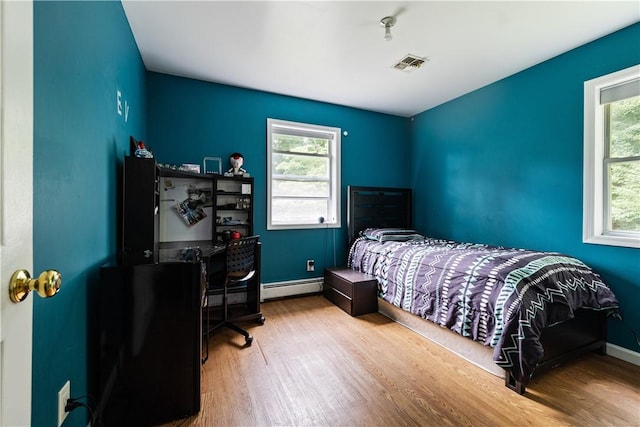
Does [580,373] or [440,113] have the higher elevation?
[440,113]

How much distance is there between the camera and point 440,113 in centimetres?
388

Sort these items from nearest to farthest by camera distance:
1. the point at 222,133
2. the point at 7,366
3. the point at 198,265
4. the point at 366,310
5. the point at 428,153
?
the point at 7,366, the point at 198,265, the point at 366,310, the point at 222,133, the point at 428,153

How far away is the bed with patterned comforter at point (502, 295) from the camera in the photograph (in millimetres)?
1715

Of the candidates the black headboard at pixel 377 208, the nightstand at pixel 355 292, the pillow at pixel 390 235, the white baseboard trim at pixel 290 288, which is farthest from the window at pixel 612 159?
the white baseboard trim at pixel 290 288

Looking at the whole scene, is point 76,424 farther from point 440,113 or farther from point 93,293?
point 440,113

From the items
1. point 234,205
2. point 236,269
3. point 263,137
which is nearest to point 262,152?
point 263,137

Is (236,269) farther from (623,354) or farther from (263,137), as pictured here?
(623,354)

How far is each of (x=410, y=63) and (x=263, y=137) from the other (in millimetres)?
1847

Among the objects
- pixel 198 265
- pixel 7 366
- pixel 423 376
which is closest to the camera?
pixel 7 366

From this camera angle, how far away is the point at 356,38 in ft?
7.66

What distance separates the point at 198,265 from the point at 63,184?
0.69m

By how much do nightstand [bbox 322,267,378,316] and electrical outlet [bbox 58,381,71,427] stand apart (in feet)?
7.54

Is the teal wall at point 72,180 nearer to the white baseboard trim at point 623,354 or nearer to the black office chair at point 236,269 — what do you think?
the black office chair at point 236,269

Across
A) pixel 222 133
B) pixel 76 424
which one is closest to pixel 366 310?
pixel 76 424
